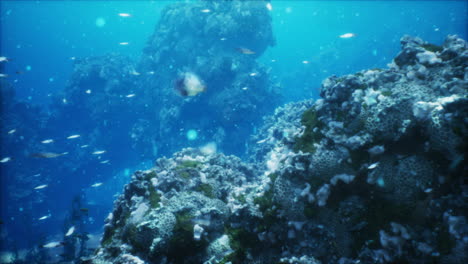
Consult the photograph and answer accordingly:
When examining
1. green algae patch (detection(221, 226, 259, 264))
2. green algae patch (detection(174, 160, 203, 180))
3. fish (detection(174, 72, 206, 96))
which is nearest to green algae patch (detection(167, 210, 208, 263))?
green algae patch (detection(221, 226, 259, 264))

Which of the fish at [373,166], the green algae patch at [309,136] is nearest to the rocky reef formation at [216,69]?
the green algae patch at [309,136]

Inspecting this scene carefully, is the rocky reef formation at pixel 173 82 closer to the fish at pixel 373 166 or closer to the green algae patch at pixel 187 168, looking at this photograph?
the green algae patch at pixel 187 168

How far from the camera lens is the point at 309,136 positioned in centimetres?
380

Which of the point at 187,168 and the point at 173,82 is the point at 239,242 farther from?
the point at 173,82

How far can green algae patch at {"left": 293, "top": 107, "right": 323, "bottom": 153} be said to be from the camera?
12.0 feet

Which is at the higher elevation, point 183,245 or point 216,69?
point 216,69

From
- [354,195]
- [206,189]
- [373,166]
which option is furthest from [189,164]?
[373,166]

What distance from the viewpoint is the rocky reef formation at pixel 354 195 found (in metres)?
2.70

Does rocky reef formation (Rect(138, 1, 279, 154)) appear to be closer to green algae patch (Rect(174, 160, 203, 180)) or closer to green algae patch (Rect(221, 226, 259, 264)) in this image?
green algae patch (Rect(174, 160, 203, 180))

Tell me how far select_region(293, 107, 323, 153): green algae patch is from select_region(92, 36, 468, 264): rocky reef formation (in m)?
0.02

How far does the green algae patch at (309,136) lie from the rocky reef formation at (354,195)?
21 millimetres

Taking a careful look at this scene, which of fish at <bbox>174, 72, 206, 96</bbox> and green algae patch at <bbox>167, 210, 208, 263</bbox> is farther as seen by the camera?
fish at <bbox>174, 72, 206, 96</bbox>

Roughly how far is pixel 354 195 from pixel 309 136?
104cm

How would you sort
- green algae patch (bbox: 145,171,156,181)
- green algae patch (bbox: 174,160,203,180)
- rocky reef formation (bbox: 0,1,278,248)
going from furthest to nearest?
rocky reef formation (bbox: 0,1,278,248)
green algae patch (bbox: 145,171,156,181)
green algae patch (bbox: 174,160,203,180)
